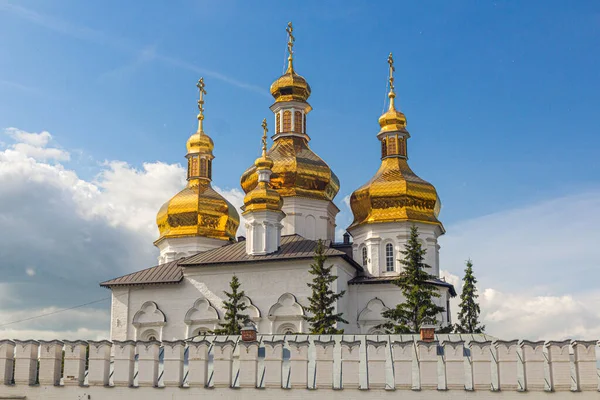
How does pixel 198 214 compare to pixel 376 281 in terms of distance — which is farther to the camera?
pixel 198 214

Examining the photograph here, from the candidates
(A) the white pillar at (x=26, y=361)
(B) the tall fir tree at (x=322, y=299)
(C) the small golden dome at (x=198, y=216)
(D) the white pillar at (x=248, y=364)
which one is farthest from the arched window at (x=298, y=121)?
(D) the white pillar at (x=248, y=364)

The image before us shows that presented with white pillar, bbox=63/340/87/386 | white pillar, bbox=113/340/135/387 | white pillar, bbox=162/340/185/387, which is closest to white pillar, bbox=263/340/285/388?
white pillar, bbox=162/340/185/387

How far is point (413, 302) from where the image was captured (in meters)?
33.2

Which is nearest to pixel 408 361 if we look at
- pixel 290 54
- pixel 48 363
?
pixel 48 363

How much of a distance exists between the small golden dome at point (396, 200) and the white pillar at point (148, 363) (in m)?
22.2

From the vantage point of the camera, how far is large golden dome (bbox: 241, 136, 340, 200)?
4209 cm

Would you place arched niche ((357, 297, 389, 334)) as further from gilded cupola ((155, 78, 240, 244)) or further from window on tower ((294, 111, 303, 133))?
window on tower ((294, 111, 303, 133))

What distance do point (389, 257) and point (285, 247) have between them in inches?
200

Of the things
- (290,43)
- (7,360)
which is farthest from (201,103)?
(7,360)

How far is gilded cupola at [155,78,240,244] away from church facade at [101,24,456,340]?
0.20 feet

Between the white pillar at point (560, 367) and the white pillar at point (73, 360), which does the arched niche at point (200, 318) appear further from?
the white pillar at point (560, 367)

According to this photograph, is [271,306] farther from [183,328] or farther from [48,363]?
[48,363]

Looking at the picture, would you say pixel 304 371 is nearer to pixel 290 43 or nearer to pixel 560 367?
pixel 560 367

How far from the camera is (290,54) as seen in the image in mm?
47438
